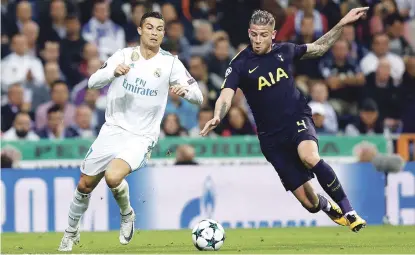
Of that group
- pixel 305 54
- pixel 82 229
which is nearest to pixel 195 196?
pixel 82 229

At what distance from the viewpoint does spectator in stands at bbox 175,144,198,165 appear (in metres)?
16.6

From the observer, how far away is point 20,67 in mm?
A: 18531

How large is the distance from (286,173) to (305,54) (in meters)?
1.34

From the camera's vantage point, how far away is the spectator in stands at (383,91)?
1955cm

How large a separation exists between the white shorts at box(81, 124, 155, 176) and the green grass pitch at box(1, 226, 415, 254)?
0.90 metres

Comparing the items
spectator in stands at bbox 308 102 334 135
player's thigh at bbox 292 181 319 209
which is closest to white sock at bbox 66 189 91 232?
player's thigh at bbox 292 181 319 209

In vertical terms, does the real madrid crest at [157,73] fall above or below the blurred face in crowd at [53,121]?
above

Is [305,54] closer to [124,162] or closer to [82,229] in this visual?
[124,162]

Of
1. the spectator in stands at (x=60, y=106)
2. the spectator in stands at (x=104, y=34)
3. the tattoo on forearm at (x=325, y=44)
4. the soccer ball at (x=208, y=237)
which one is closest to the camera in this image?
the soccer ball at (x=208, y=237)

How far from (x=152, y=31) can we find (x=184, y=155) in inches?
189

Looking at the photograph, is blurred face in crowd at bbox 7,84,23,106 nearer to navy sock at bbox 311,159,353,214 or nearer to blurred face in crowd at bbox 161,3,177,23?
blurred face in crowd at bbox 161,3,177,23

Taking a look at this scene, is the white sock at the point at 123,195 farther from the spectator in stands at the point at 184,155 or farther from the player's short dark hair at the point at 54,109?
the player's short dark hair at the point at 54,109

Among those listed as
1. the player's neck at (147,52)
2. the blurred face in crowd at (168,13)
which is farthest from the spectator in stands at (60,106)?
the player's neck at (147,52)

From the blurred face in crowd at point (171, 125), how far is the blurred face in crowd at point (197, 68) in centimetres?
154
